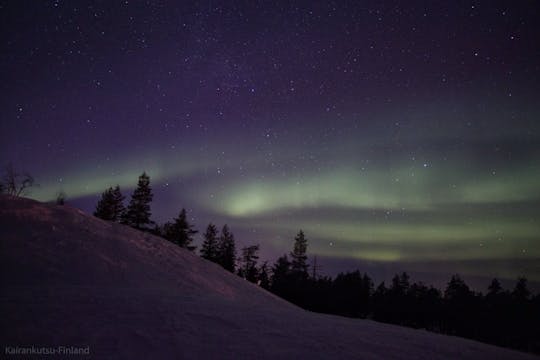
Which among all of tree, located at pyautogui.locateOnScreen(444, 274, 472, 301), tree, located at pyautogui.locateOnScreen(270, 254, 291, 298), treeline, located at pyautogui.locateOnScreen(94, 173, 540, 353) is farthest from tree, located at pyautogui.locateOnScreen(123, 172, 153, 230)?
tree, located at pyautogui.locateOnScreen(444, 274, 472, 301)

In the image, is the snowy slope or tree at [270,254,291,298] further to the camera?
tree at [270,254,291,298]

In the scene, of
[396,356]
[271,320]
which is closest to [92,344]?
[271,320]

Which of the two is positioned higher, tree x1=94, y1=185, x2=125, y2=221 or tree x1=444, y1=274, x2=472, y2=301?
tree x1=94, y1=185, x2=125, y2=221

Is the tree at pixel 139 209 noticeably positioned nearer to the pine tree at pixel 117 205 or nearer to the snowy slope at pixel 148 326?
the pine tree at pixel 117 205

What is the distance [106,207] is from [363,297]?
43.8 m

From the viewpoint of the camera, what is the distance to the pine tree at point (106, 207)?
51500mm

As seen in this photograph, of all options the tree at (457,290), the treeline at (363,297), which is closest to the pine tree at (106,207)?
the treeline at (363,297)

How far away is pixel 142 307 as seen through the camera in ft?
31.2

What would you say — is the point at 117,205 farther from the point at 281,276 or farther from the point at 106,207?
the point at 281,276

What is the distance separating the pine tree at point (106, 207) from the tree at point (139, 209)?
11.4 ft

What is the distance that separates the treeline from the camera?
164 ft

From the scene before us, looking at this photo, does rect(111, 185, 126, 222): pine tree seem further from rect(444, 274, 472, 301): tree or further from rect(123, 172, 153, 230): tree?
rect(444, 274, 472, 301): tree

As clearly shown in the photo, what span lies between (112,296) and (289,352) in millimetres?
6843

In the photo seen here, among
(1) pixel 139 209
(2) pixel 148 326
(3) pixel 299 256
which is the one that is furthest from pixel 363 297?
(2) pixel 148 326
